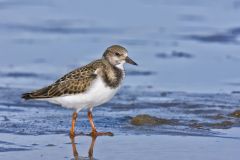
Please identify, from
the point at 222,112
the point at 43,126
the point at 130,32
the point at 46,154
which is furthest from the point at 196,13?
the point at 46,154

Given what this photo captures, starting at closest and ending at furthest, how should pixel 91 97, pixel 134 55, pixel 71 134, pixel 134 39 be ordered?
pixel 71 134
pixel 91 97
pixel 134 55
pixel 134 39

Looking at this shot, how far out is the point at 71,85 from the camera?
7520 mm

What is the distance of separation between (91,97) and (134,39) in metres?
5.46

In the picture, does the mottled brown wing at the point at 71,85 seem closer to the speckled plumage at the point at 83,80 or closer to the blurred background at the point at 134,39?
the speckled plumage at the point at 83,80

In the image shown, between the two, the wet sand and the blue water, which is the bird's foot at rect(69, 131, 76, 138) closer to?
the wet sand

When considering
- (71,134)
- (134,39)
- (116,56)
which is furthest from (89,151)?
(134,39)

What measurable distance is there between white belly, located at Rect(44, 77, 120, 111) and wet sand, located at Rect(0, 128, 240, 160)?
0.36 metres

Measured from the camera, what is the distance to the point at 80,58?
1125 centimetres

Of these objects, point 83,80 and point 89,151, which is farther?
point 83,80

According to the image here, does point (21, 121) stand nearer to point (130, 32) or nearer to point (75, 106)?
point (75, 106)

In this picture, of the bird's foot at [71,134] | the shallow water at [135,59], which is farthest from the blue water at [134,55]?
the bird's foot at [71,134]

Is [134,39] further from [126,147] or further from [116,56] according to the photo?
[126,147]

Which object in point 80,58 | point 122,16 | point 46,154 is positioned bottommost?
point 46,154

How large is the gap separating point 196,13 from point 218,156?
8830mm
